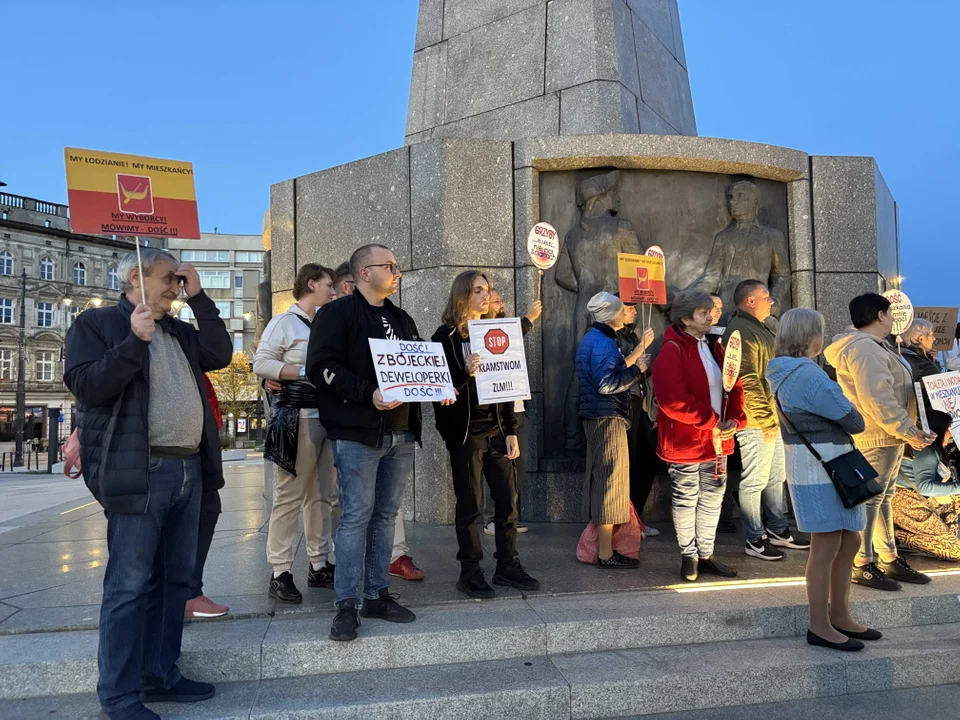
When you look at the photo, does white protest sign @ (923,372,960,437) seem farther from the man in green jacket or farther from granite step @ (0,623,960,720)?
granite step @ (0,623,960,720)

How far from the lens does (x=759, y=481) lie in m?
5.27

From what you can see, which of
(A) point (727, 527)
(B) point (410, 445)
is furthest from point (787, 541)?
(B) point (410, 445)

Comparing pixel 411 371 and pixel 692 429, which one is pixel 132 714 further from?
pixel 692 429

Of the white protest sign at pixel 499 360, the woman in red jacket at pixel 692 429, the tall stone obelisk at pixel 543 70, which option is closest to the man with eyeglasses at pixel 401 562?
the white protest sign at pixel 499 360

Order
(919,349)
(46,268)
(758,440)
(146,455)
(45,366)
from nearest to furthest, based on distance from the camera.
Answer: (146,455) → (758,440) → (919,349) → (45,366) → (46,268)

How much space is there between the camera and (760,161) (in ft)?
22.8

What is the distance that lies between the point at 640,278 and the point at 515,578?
2455 millimetres

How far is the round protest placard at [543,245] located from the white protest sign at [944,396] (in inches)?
119

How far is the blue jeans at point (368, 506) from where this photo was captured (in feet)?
12.1

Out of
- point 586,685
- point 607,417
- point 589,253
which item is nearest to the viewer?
point 586,685

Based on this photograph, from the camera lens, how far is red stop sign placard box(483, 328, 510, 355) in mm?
4398

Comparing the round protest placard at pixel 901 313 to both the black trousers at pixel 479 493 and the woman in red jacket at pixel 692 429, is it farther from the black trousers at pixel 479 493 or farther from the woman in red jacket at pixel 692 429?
the black trousers at pixel 479 493

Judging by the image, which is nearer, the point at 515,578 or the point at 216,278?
the point at 515,578

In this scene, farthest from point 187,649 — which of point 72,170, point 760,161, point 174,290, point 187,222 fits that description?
point 760,161
